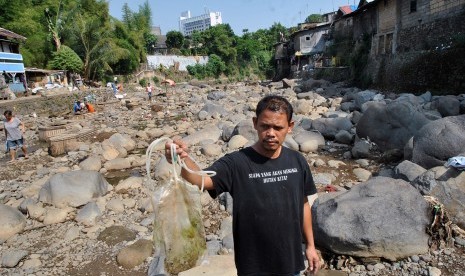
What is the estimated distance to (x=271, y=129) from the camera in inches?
89.4

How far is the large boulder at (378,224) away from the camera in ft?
13.7

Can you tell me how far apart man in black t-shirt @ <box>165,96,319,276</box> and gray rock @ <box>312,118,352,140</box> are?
927 centimetres

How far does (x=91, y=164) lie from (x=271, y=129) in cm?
836

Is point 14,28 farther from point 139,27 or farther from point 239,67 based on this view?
point 239,67

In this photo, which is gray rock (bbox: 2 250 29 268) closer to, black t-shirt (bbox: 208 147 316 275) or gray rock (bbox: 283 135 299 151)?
black t-shirt (bbox: 208 147 316 275)

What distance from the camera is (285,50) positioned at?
48.7m

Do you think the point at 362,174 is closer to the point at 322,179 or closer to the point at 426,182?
the point at 322,179

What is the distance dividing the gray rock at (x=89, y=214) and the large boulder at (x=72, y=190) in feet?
1.41

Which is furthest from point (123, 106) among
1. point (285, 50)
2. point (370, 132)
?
point (285, 50)

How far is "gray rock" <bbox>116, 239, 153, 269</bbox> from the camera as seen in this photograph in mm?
4918

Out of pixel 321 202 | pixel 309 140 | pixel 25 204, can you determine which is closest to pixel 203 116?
pixel 309 140

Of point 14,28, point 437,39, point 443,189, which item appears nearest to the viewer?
point 443,189

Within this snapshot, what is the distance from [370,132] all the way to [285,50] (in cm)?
4124

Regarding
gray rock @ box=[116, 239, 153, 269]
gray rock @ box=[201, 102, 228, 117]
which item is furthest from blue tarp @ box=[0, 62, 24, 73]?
gray rock @ box=[116, 239, 153, 269]
